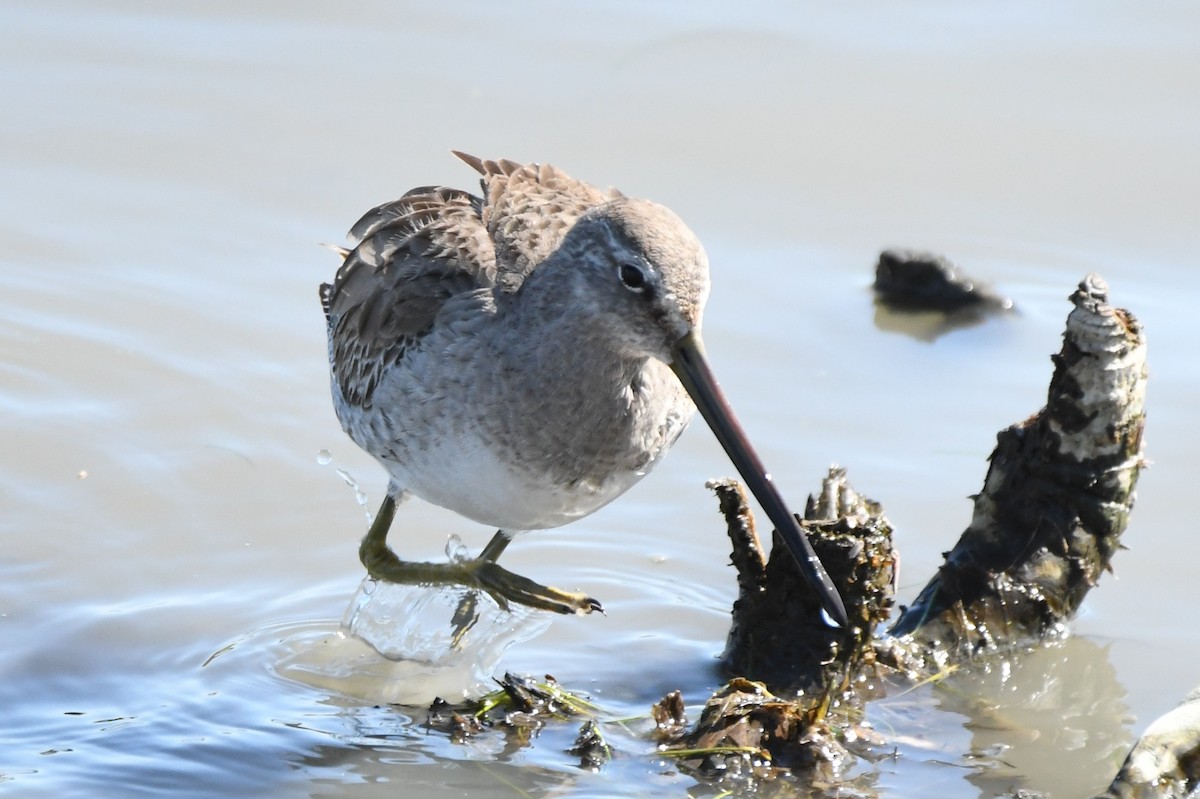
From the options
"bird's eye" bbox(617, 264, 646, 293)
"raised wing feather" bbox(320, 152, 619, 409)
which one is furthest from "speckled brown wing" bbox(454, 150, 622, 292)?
"bird's eye" bbox(617, 264, 646, 293)

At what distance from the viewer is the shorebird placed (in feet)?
15.2

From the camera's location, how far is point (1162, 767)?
4340 mm

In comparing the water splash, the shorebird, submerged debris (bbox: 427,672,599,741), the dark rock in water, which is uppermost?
the dark rock in water

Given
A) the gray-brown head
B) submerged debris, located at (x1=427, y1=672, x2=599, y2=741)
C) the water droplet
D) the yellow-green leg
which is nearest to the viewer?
the gray-brown head

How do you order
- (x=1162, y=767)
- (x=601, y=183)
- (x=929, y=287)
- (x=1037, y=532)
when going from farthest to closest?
(x=601, y=183), (x=929, y=287), (x=1037, y=532), (x=1162, y=767)

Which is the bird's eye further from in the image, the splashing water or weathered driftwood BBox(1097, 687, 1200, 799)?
weathered driftwood BBox(1097, 687, 1200, 799)

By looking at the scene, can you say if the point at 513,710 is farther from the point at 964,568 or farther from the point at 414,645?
the point at 964,568

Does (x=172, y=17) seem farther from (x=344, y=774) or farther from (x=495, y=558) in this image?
(x=344, y=774)

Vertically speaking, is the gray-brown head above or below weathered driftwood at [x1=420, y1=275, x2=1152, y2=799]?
above

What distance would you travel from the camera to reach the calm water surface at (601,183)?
5.21 meters

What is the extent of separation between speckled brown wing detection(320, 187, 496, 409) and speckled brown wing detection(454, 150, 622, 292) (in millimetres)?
57

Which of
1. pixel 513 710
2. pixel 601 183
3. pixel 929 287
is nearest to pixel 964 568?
pixel 513 710

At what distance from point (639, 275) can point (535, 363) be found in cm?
53

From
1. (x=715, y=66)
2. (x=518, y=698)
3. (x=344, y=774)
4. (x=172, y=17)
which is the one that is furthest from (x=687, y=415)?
(x=172, y=17)
